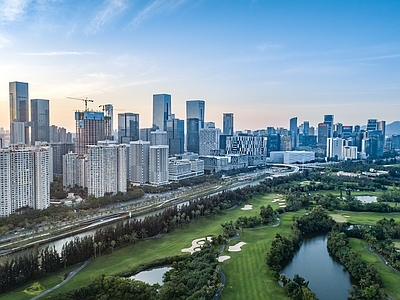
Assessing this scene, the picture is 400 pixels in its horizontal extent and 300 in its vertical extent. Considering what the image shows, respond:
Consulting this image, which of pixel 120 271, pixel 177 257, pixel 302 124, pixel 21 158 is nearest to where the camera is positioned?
pixel 120 271

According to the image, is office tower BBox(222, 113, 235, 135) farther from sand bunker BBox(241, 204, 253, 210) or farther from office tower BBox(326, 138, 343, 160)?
sand bunker BBox(241, 204, 253, 210)

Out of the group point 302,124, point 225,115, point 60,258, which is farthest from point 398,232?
point 302,124

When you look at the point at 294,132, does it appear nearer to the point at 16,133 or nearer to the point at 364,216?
the point at 16,133

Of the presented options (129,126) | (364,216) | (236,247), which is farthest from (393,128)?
(236,247)

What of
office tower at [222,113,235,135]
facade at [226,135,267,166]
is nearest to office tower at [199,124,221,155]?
facade at [226,135,267,166]

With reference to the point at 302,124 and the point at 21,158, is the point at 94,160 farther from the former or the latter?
the point at 302,124

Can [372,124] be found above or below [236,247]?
above
